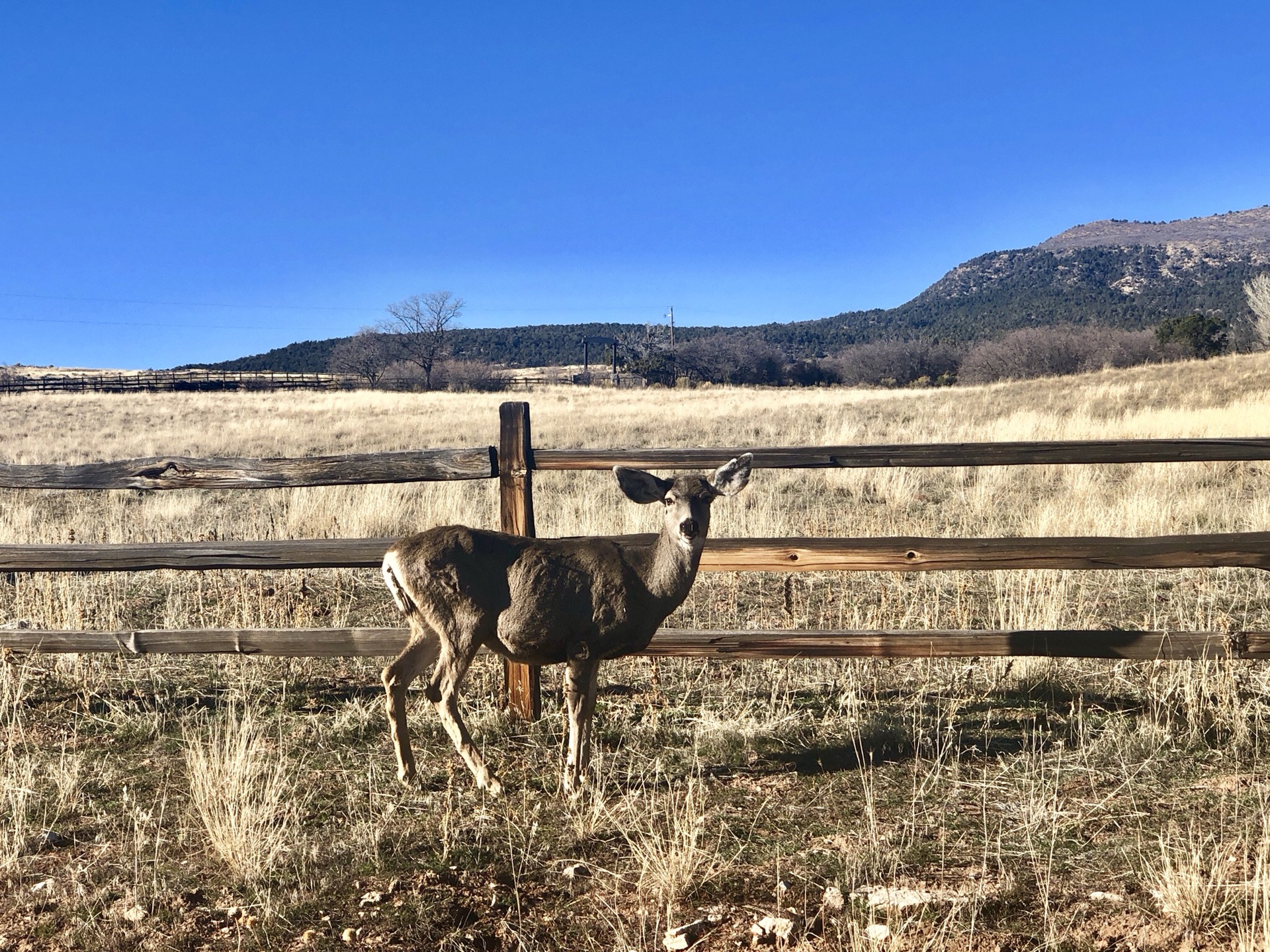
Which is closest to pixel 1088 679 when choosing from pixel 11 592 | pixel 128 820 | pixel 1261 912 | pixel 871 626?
pixel 871 626

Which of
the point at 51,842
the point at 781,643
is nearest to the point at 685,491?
the point at 781,643

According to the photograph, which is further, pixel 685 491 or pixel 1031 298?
pixel 1031 298

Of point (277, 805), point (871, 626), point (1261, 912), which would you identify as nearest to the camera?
point (1261, 912)

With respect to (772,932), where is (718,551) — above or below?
above

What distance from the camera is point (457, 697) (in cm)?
436

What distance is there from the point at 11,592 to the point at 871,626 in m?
7.48

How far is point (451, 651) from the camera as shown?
434 cm

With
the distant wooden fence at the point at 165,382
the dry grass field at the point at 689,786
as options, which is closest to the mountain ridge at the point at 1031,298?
the distant wooden fence at the point at 165,382

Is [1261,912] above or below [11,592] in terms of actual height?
below

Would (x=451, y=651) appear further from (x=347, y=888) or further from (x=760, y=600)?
(x=760, y=600)

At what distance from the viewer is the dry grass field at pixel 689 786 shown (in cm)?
328

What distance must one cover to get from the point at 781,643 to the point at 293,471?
315 cm

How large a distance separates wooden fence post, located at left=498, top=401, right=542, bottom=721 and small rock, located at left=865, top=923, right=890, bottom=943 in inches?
106

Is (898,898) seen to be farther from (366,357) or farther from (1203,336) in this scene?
(366,357)
